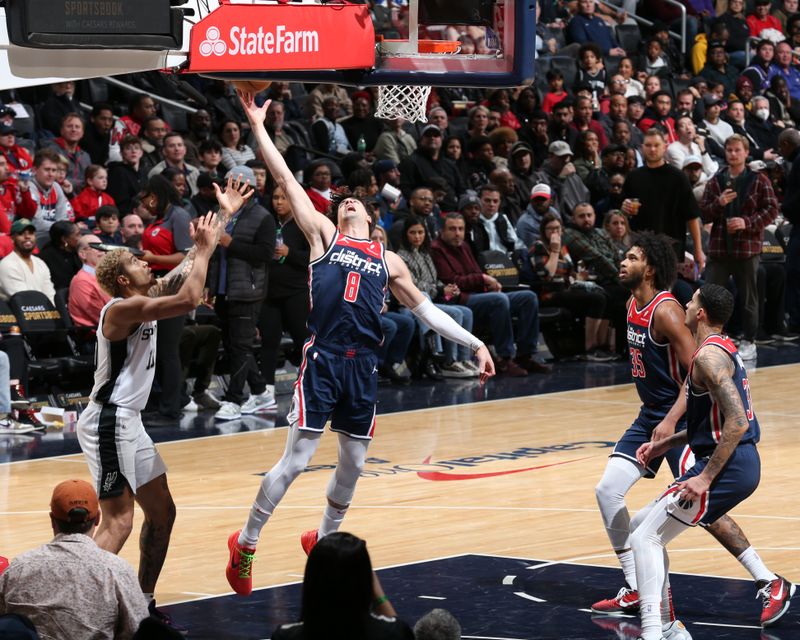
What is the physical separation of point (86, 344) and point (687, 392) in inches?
281

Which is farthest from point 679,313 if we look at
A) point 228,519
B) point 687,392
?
point 228,519

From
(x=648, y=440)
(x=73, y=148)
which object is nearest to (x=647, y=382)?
(x=648, y=440)

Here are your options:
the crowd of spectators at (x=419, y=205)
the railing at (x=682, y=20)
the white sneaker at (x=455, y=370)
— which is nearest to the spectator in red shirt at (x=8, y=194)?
the crowd of spectators at (x=419, y=205)

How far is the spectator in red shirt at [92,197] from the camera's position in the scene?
13.8 meters

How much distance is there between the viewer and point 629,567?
704cm

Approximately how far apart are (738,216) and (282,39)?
8442 millimetres

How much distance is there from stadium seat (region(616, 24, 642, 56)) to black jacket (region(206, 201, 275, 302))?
1149cm

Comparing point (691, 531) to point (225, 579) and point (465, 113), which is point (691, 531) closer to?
point (225, 579)

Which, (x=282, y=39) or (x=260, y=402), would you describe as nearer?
(x=282, y=39)

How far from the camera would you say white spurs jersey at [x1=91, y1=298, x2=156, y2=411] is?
269 inches

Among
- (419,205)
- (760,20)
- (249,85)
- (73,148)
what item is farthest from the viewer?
(760,20)

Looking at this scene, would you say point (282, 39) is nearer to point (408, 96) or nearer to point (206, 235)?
point (206, 235)

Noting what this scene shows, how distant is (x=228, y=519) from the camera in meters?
8.94

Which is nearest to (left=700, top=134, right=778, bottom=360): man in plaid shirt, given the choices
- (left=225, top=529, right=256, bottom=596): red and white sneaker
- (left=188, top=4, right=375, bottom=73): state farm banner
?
(left=188, top=4, right=375, bottom=73): state farm banner
